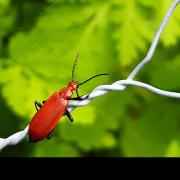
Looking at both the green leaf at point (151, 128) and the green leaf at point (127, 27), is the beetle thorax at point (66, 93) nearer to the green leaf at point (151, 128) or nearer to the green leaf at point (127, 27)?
the green leaf at point (127, 27)

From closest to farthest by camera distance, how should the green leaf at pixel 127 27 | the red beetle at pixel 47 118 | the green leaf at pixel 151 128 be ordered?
the red beetle at pixel 47 118
the green leaf at pixel 127 27
the green leaf at pixel 151 128

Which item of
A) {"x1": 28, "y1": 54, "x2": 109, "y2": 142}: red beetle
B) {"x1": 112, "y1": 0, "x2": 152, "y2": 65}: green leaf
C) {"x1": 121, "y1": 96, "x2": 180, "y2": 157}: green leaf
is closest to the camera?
{"x1": 28, "y1": 54, "x2": 109, "y2": 142}: red beetle

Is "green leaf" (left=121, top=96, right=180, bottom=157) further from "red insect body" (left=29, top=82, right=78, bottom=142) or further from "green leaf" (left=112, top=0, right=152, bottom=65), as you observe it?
"red insect body" (left=29, top=82, right=78, bottom=142)

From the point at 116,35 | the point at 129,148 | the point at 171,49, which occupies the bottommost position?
the point at 129,148

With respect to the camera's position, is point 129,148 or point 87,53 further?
point 129,148

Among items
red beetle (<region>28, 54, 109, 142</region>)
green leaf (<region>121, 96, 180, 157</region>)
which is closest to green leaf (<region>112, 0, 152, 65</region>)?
green leaf (<region>121, 96, 180, 157</region>)

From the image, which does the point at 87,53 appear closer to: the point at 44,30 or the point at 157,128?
the point at 44,30

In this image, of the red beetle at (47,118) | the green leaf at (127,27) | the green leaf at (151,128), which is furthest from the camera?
the green leaf at (151,128)

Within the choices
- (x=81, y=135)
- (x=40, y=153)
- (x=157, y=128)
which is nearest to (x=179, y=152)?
(x=157, y=128)

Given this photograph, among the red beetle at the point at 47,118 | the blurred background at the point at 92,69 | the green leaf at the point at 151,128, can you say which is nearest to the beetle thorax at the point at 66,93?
the red beetle at the point at 47,118
